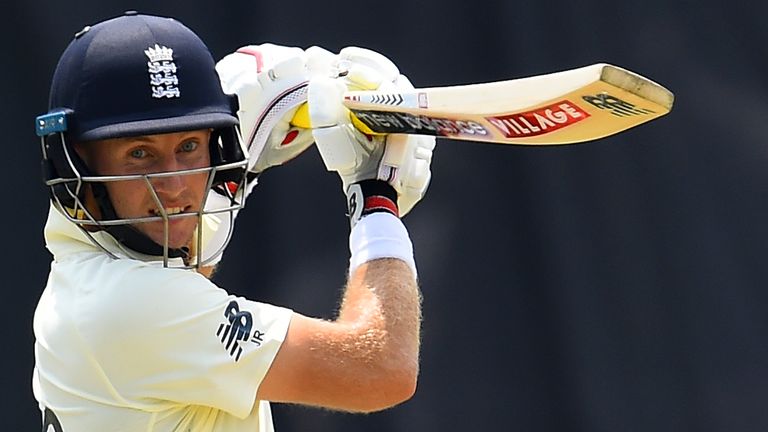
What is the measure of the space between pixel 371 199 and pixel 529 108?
0.95 feet

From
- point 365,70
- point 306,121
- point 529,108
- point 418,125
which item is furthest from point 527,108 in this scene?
point 306,121

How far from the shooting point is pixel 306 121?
2.03 meters

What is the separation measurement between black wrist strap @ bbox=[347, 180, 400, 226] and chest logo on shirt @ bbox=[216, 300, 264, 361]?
0.29 metres

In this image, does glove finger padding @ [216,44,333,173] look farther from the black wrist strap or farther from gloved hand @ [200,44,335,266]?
the black wrist strap

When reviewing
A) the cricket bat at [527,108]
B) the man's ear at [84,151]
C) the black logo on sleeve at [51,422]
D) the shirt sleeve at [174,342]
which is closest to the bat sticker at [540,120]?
the cricket bat at [527,108]

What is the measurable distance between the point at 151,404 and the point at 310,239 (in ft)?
3.08

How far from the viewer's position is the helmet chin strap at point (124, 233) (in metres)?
1.73

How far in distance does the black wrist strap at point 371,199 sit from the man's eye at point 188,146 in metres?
0.28

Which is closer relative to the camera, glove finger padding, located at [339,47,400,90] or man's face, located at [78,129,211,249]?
man's face, located at [78,129,211,249]

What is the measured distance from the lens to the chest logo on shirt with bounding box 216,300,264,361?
65.2 inches

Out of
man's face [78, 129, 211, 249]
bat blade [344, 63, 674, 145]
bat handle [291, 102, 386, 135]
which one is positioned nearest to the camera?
bat blade [344, 63, 674, 145]

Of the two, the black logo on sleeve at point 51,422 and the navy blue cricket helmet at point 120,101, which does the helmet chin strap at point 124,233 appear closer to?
the navy blue cricket helmet at point 120,101

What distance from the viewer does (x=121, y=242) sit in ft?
5.77

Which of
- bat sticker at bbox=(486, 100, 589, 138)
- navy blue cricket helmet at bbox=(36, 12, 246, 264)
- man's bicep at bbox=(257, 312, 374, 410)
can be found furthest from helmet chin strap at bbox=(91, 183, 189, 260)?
bat sticker at bbox=(486, 100, 589, 138)
